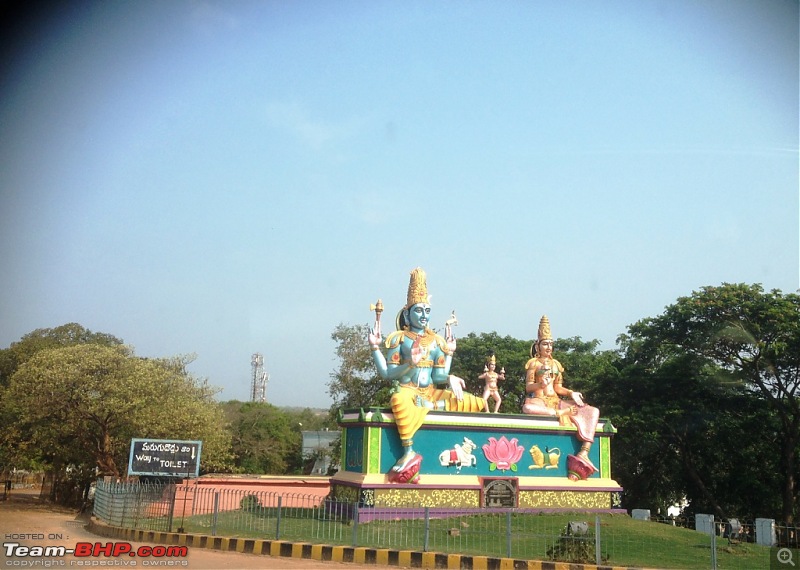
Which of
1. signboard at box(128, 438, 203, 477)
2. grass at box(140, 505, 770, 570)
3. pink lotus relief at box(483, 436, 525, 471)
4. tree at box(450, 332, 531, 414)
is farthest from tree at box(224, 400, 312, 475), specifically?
grass at box(140, 505, 770, 570)

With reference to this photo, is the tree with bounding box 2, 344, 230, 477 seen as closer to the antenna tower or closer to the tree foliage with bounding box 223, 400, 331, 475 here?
the tree foliage with bounding box 223, 400, 331, 475

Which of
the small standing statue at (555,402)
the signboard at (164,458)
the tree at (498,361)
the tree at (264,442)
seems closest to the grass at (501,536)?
the small standing statue at (555,402)

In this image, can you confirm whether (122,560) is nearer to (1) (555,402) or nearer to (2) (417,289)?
(2) (417,289)

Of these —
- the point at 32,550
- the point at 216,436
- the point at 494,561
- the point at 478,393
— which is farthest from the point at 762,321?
the point at 32,550

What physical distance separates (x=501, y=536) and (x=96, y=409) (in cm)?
1516

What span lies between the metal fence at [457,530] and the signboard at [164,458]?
110cm

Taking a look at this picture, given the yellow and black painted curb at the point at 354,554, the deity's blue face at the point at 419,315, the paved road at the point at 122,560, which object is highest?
the deity's blue face at the point at 419,315

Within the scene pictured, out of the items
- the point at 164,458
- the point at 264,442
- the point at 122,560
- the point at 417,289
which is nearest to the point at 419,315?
the point at 417,289

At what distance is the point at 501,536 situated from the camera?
1598cm

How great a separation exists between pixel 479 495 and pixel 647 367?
12.6 metres

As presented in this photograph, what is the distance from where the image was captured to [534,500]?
20.5 meters

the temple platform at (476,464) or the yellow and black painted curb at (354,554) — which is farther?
the temple platform at (476,464)

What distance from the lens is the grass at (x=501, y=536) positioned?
13.9m

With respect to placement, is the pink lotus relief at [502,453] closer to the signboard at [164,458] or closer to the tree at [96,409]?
the signboard at [164,458]
